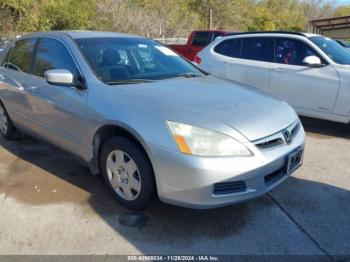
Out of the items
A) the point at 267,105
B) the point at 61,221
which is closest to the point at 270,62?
the point at 267,105

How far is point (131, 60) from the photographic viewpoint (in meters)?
4.22

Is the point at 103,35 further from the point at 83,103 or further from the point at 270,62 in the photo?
the point at 270,62

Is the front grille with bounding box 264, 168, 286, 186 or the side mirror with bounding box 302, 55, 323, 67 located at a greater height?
the side mirror with bounding box 302, 55, 323, 67

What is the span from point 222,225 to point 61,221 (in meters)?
1.42

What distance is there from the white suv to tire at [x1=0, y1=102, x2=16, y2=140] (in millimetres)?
3682

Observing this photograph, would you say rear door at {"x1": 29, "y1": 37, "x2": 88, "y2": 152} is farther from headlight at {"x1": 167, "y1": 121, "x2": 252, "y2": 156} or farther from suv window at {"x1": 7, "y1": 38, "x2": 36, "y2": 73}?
headlight at {"x1": 167, "y1": 121, "x2": 252, "y2": 156}

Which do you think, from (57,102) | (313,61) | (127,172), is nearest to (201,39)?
(313,61)

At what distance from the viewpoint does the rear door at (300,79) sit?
5.97 meters

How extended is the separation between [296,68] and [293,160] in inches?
124

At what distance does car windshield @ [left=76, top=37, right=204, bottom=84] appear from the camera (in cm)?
396

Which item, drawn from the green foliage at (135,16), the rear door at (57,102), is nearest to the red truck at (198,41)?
the rear door at (57,102)

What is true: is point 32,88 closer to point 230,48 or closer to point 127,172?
point 127,172

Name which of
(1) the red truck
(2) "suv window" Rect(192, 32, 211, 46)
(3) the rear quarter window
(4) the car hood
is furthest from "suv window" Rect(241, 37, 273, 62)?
(2) "suv window" Rect(192, 32, 211, 46)

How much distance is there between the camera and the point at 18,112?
515 cm
